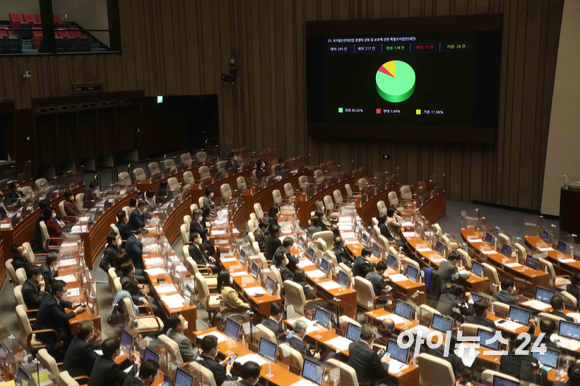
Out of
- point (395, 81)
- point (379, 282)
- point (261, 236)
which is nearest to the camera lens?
point (379, 282)

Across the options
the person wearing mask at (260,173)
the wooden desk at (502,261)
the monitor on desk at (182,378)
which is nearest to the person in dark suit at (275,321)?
the monitor on desk at (182,378)

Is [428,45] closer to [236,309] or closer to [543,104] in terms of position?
[543,104]

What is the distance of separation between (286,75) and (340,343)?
13.1 metres

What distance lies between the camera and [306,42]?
707 inches

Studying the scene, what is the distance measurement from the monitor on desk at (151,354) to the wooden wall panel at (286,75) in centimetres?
1238

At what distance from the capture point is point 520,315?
7.58m

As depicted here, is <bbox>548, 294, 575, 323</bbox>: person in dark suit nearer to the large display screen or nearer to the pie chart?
the large display screen

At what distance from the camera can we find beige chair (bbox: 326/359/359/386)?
5688 mm

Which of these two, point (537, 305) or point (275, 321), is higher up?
point (275, 321)

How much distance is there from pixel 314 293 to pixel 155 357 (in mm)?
2863

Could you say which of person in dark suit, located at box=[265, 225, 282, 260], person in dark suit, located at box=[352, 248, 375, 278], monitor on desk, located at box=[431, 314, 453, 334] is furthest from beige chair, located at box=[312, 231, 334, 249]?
monitor on desk, located at box=[431, 314, 453, 334]

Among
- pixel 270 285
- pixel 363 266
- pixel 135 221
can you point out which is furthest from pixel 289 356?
pixel 135 221

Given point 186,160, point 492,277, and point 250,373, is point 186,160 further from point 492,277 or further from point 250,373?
point 250,373

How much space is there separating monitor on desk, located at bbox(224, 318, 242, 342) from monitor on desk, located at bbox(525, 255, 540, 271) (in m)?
5.51
